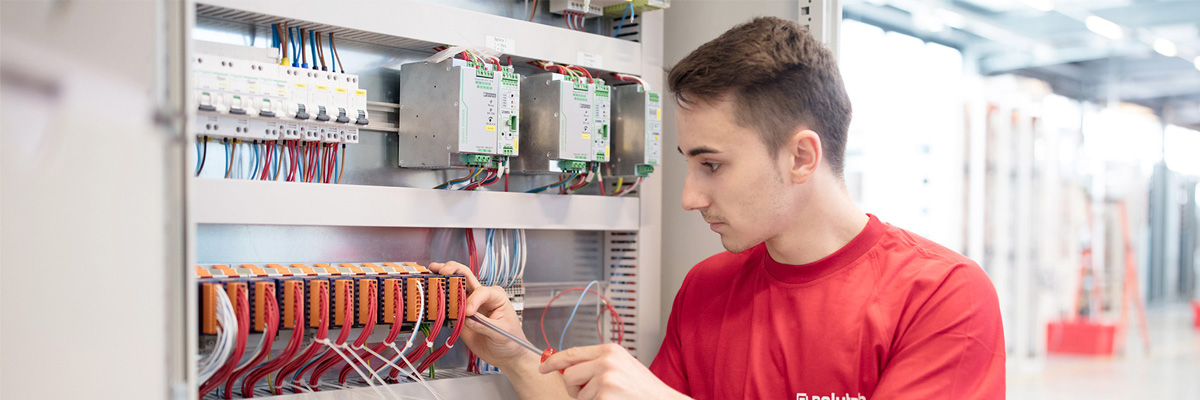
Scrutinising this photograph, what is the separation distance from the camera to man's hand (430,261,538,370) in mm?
1740

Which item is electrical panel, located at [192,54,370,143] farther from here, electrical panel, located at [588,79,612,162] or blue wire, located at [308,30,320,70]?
electrical panel, located at [588,79,612,162]

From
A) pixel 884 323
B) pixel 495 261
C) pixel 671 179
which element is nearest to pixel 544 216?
pixel 495 261

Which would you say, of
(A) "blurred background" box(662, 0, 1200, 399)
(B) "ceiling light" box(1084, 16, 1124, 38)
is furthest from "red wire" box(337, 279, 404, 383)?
(B) "ceiling light" box(1084, 16, 1124, 38)

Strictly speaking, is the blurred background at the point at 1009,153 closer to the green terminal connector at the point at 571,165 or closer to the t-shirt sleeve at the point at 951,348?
the green terminal connector at the point at 571,165

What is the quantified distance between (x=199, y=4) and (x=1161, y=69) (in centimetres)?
692

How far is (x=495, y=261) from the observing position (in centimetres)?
201

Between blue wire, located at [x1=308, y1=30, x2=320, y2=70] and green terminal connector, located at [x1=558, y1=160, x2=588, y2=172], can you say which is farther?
green terminal connector, located at [x1=558, y1=160, x2=588, y2=172]

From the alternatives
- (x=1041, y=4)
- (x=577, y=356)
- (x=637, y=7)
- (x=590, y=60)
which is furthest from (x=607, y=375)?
(x=1041, y=4)

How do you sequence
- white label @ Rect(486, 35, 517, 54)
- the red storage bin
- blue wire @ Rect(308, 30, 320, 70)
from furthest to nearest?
1. the red storage bin
2. white label @ Rect(486, 35, 517, 54)
3. blue wire @ Rect(308, 30, 320, 70)

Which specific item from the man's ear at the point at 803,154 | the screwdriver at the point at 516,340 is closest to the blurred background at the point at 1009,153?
the screwdriver at the point at 516,340

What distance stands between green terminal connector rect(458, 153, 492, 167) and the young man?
43cm

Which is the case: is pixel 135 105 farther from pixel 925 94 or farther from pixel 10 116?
pixel 925 94

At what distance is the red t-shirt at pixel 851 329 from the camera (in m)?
1.40

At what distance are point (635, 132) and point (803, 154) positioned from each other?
0.60 metres
